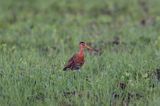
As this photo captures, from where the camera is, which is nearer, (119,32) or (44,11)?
(119,32)

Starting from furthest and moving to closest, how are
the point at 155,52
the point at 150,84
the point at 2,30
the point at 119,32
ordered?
the point at 2,30 < the point at 119,32 < the point at 155,52 < the point at 150,84

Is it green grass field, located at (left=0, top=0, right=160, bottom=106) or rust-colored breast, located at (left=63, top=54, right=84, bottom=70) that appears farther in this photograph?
rust-colored breast, located at (left=63, top=54, right=84, bottom=70)

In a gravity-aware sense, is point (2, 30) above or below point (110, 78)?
above

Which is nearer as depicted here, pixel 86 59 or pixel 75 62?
pixel 75 62

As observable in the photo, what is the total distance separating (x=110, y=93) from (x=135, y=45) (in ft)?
10.2

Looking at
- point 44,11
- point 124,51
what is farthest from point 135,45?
point 44,11

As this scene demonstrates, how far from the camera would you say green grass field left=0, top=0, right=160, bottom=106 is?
7.25 m

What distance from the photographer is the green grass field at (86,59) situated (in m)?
7.25

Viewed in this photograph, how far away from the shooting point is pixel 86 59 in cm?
874

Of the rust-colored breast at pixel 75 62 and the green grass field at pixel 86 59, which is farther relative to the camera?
the rust-colored breast at pixel 75 62

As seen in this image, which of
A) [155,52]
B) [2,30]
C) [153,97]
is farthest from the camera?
[2,30]

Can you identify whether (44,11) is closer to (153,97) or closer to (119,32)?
(119,32)

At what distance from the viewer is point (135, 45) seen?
33.6 feet

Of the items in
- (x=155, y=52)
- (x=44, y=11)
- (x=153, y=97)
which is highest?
(x=44, y=11)
